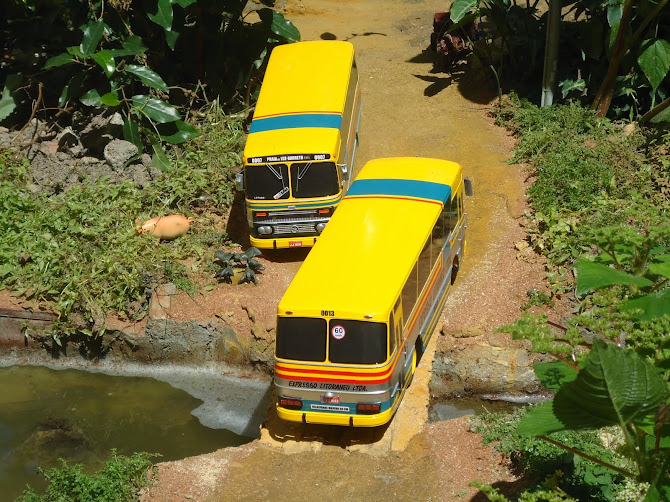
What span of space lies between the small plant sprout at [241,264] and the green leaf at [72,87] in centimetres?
479

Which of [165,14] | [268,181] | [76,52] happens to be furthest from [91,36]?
[268,181]

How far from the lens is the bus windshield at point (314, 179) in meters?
13.5

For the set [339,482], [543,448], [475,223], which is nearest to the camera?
[543,448]

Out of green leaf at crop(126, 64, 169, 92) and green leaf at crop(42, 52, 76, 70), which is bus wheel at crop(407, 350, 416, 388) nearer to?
green leaf at crop(126, 64, 169, 92)

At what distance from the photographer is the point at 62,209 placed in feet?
49.8

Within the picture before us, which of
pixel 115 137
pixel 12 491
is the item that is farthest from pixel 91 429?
pixel 115 137

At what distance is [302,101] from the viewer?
14.6 metres

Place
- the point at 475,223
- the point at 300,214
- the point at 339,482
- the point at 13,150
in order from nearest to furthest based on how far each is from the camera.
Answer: the point at 339,482
the point at 300,214
the point at 475,223
the point at 13,150

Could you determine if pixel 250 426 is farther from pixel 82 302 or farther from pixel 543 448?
pixel 543 448

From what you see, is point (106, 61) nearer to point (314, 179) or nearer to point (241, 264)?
point (241, 264)

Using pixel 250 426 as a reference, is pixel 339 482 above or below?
above

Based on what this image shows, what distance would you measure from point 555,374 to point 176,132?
11.6 meters

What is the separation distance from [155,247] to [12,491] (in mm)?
A: 4716

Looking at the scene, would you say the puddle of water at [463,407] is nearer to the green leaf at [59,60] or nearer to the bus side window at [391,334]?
the bus side window at [391,334]
